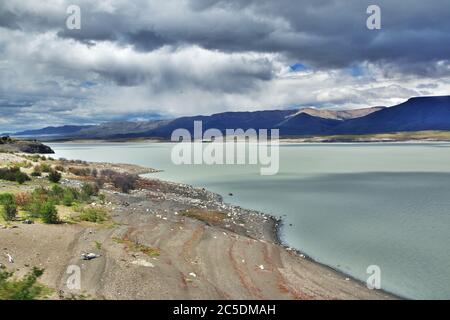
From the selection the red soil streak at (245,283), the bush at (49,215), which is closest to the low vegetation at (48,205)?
the bush at (49,215)

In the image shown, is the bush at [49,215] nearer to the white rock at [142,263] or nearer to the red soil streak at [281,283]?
the white rock at [142,263]

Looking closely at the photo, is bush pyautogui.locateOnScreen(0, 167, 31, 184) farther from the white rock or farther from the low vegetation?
the white rock

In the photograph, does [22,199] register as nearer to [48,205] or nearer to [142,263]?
[48,205]

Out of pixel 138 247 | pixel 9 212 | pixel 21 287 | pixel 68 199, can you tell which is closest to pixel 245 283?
pixel 138 247

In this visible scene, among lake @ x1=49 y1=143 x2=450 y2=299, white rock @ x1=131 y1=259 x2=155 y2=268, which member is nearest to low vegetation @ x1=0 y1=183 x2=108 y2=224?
white rock @ x1=131 y1=259 x2=155 y2=268

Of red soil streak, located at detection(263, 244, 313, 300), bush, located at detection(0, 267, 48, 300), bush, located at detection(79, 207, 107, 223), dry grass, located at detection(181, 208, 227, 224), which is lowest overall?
red soil streak, located at detection(263, 244, 313, 300)
